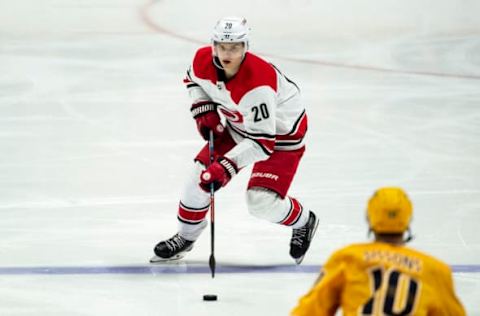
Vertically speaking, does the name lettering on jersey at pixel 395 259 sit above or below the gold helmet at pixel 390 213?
below

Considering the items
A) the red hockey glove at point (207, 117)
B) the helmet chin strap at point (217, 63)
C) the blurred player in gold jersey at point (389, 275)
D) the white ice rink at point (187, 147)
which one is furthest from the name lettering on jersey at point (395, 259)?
the red hockey glove at point (207, 117)

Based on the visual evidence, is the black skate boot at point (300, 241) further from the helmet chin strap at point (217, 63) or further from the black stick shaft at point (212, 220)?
the helmet chin strap at point (217, 63)

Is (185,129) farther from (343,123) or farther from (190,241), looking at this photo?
(190,241)

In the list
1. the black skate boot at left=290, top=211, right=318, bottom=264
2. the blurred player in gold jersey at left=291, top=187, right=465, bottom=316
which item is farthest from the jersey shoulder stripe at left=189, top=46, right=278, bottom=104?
the blurred player in gold jersey at left=291, top=187, right=465, bottom=316

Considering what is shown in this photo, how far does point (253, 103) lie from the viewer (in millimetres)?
4953

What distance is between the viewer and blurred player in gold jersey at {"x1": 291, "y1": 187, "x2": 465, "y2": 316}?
8.98ft

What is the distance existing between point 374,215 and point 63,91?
671 centimetres

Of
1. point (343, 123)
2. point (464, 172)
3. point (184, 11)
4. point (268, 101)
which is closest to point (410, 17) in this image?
point (184, 11)

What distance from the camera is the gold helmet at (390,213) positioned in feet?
9.07

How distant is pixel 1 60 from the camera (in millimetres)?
10359

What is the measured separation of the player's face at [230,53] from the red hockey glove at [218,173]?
16.7 inches

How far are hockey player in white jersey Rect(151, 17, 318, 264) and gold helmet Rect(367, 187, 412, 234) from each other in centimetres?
219

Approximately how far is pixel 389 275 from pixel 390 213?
0.49ft

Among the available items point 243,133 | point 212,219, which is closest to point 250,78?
point 243,133
